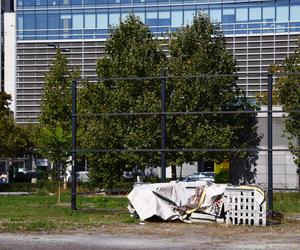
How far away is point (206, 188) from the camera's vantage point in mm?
16219

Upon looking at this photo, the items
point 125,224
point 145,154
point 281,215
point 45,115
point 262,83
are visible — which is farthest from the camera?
point 262,83

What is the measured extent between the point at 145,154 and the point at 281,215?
56.5ft

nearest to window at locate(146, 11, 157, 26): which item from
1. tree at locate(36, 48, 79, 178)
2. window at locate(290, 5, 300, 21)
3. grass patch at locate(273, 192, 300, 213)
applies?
window at locate(290, 5, 300, 21)

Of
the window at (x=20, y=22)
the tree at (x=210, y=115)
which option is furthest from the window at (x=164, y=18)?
the tree at (x=210, y=115)

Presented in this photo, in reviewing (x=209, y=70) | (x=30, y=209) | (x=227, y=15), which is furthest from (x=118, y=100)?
(x=227, y=15)

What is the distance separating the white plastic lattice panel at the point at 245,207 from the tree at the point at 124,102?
661 inches

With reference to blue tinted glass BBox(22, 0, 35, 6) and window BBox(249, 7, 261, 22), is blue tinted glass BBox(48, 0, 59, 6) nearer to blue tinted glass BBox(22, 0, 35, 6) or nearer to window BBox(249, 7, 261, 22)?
blue tinted glass BBox(22, 0, 35, 6)

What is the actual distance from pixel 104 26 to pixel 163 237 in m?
70.6

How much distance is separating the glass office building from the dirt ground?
196 feet

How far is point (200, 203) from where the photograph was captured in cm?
1600

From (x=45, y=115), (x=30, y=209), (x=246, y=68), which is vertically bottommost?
(x=30, y=209)

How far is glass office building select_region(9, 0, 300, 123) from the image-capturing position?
7638 centimetres

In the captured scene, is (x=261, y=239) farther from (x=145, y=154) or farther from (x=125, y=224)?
(x=145, y=154)

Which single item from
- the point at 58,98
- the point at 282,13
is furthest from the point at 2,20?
the point at 58,98
